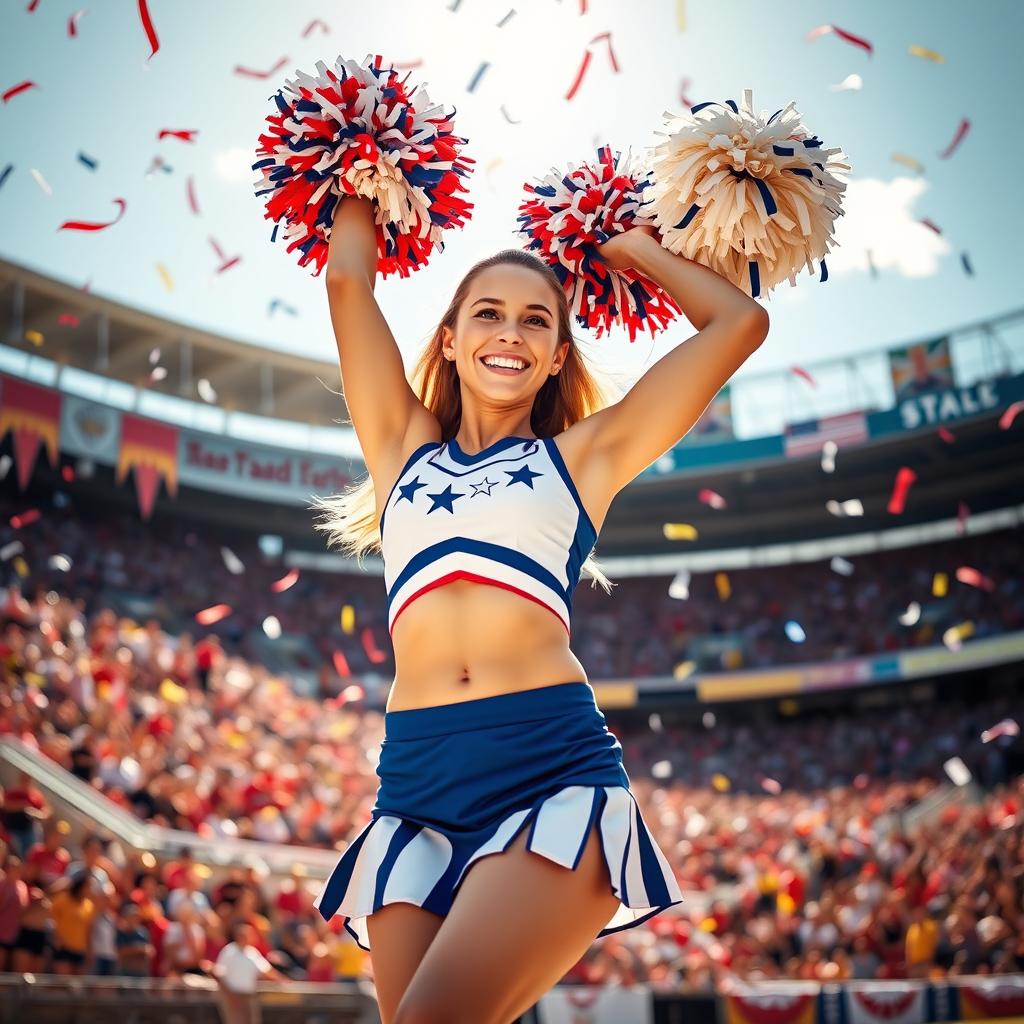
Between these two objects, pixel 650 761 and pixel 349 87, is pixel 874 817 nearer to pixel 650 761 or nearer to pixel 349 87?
pixel 650 761

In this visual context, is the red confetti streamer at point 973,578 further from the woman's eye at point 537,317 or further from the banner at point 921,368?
the woman's eye at point 537,317

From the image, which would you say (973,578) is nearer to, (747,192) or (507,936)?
(747,192)

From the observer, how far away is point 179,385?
25.2m

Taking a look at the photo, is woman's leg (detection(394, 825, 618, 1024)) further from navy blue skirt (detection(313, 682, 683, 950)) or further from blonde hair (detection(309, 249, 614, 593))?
blonde hair (detection(309, 249, 614, 593))

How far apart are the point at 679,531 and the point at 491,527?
25402 mm

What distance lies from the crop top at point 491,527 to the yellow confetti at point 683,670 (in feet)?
76.3

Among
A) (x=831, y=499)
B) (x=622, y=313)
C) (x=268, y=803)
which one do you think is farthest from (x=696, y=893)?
(x=831, y=499)

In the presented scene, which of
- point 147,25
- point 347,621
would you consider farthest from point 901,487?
point 147,25

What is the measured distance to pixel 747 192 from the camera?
2426 millimetres

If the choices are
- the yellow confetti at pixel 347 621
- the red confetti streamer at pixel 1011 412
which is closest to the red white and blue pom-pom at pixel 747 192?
the red confetti streamer at pixel 1011 412

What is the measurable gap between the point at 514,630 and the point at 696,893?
13.0 meters

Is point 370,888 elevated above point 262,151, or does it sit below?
below

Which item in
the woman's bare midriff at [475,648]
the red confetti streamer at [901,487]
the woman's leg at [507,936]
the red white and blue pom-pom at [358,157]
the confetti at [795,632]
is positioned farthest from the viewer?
the red confetti streamer at [901,487]

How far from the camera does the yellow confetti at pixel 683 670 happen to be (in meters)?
25.0
